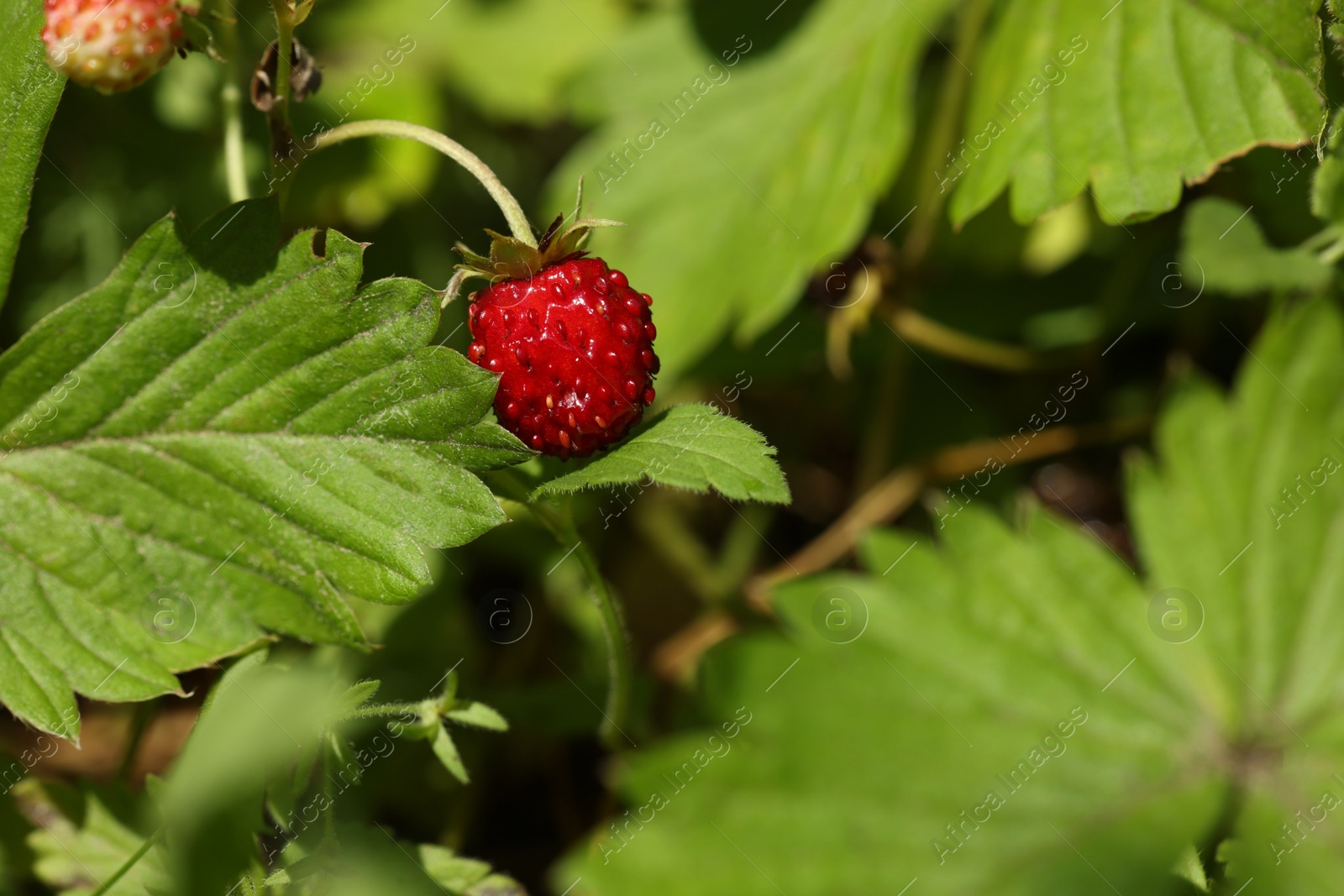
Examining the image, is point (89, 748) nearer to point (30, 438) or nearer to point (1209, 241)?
point (30, 438)

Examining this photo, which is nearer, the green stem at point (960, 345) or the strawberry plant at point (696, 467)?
the strawberry plant at point (696, 467)

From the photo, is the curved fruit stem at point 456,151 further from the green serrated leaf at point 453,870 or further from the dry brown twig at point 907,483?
the dry brown twig at point 907,483

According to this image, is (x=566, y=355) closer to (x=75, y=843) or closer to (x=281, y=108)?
(x=281, y=108)

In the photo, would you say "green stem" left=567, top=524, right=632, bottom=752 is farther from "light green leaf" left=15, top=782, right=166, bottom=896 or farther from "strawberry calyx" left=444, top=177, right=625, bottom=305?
"light green leaf" left=15, top=782, right=166, bottom=896

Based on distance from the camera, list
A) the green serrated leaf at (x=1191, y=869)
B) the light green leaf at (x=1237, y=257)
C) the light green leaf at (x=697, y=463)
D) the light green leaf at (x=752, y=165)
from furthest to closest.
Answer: the light green leaf at (x=752, y=165), the light green leaf at (x=1237, y=257), the green serrated leaf at (x=1191, y=869), the light green leaf at (x=697, y=463)

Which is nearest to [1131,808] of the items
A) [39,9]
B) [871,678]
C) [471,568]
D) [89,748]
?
[871,678]

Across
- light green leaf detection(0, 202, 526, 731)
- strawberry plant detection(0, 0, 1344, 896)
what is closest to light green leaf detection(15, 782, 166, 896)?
strawberry plant detection(0, 0, 1344, 896)

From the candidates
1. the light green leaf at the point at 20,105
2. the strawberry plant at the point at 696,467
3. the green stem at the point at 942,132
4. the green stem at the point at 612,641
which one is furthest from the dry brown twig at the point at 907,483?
the light green leaf at the point at 20,105
